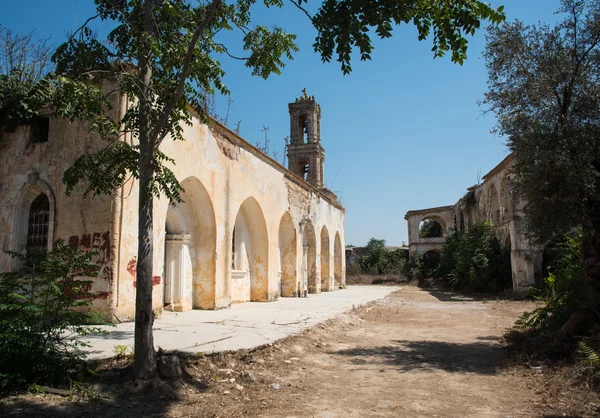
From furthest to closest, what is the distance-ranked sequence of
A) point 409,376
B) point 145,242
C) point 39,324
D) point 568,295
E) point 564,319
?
point 568,295, point 564,319, point 409,376, point 145,242, point 39,324

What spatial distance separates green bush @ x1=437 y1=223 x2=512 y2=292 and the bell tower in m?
10.1

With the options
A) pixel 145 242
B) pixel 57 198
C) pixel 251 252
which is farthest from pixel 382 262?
pixel 145 242

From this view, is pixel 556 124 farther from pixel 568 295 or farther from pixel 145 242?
pixel 145 242

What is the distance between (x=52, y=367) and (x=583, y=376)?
18.9ft

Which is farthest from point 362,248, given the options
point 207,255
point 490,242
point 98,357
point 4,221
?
point 98,357

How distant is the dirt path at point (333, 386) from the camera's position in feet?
14.0

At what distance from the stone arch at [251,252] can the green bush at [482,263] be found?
11.0m

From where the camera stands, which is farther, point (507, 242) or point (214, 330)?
point (507, 242)

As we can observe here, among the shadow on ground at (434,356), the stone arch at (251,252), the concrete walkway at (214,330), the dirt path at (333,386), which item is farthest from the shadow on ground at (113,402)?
the stone arch at (251,252)

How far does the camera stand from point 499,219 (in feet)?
76.0

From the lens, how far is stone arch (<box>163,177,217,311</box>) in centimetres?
1098

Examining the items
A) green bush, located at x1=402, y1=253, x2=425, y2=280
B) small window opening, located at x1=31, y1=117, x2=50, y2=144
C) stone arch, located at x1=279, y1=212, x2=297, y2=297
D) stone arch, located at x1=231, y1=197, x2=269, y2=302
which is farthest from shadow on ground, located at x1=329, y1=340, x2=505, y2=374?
green bush, located at x1=402, y1=253, x2=425, y2=280

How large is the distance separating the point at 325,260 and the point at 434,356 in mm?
16292

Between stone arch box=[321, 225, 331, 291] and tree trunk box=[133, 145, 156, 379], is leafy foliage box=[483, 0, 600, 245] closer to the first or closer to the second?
tree trunk box=[133, 145, 156, 379]
